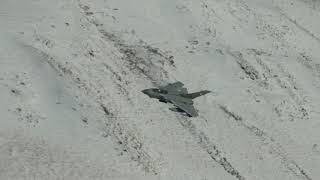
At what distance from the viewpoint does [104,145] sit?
8.70 m

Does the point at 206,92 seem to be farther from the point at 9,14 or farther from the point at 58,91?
the point at 9,14

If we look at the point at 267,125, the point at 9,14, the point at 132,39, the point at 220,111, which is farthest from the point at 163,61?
the point at 9,14

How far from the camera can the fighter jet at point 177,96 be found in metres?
10.2

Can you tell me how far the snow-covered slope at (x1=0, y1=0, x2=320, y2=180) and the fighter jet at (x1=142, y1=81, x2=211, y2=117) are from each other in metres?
0.15

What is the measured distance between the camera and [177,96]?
10422 mm

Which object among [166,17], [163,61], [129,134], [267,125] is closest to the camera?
[129,134]

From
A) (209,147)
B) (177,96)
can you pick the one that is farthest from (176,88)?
(209,147)

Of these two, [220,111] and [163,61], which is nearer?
[220,111]

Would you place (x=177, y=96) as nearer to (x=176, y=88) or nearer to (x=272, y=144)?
(x=176, y=88)

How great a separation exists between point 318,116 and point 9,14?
635cm

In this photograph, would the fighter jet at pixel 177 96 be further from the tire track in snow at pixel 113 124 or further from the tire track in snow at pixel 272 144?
the tire track in snow at pixel 113 124

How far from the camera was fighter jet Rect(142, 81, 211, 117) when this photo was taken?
10211mm

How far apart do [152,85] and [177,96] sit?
543 mm

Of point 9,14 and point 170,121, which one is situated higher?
point 9,14
